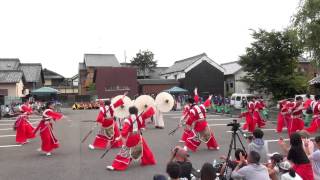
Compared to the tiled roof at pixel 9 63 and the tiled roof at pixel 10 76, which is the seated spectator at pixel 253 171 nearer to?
the tiled roof at pixel 10 76

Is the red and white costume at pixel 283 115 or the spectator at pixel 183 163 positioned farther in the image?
the red and white costume at pixel 283 115

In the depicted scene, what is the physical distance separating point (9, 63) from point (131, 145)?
132 ft

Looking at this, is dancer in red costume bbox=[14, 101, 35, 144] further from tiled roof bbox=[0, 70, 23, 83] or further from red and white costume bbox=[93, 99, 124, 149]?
tiled roof bbox=[0, 70, 23, 83]

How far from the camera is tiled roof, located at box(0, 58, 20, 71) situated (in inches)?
1724

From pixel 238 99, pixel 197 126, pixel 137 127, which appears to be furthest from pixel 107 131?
pixel 238 99

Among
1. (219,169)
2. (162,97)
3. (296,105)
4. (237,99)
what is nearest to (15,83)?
(237,99)

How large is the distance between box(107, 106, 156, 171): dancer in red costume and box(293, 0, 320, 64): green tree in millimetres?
14341

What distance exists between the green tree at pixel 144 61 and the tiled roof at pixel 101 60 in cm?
293

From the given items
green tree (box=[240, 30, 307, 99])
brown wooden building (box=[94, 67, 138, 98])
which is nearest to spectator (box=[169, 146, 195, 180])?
green tree (box=[240, 30, 307, 99])

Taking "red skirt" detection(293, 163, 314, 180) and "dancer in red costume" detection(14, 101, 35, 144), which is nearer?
"red skirt" detection(293, 163, 314, 180)

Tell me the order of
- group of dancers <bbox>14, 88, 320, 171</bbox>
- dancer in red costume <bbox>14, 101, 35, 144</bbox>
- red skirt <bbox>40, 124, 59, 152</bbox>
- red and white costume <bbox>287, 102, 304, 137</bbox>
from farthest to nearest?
dancer in red costume <bbox>14, 101, 35, 144</bbox>, red and white costume <bbox>287, 102, 304, 137</bbox>, red skirt <bbox>40, 124, 59, 152</bbox>, group of dancers <bbox>14, 88, 320, 171</bbox>

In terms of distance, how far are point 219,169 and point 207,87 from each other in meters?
37.5

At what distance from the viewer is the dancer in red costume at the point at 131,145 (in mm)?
8864

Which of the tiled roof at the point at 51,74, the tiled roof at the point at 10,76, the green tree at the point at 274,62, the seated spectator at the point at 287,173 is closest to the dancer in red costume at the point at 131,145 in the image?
the seated spectator at the point at 287,173
